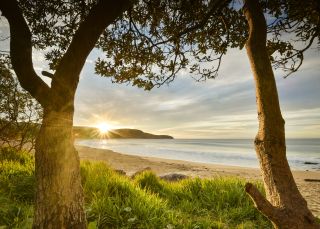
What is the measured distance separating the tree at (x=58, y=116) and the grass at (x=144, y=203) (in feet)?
3.02

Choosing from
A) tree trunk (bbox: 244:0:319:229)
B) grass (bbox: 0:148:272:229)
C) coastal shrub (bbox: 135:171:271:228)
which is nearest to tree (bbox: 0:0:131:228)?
grass (bbox: 0:148:272:229)

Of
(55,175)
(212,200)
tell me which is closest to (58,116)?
(55,175)

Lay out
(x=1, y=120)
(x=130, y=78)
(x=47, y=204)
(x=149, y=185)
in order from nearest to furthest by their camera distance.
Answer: (x=47, y=204) < (x=130, y=78) < (x=149, y=185) < (x=1, y=120)

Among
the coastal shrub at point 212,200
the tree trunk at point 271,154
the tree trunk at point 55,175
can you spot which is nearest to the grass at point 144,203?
the coastal shrub at point 212,200

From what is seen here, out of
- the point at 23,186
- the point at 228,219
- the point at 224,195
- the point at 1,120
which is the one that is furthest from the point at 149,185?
the point at 1,120

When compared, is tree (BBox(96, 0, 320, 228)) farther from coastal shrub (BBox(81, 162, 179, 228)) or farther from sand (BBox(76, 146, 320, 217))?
sand (BBox(76, 146, 320, 217))

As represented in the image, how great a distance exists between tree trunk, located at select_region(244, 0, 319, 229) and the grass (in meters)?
2.21

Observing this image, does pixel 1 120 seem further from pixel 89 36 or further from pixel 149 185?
pixel 89 36

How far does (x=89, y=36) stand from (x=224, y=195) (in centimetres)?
530

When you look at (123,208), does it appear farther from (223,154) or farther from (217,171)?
(223,154)

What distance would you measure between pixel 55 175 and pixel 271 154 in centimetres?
267

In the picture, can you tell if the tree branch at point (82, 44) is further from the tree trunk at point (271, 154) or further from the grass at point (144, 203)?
the grass at point (144, 203)

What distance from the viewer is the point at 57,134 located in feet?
11.6

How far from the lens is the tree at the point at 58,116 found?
3.48 metres
